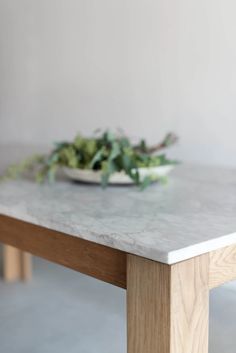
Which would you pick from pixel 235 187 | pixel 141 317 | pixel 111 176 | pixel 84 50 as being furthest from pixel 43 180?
pixel 84 50

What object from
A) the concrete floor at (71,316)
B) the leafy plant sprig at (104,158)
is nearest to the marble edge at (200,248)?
the leafy plant sprig at (104,158)

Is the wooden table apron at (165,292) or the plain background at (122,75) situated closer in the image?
the wooden table apron at (165,292)

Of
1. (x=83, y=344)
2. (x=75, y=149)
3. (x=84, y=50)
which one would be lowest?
(x=83, y=344)

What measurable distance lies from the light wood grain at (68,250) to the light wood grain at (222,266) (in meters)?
0.16

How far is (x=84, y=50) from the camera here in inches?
99.4

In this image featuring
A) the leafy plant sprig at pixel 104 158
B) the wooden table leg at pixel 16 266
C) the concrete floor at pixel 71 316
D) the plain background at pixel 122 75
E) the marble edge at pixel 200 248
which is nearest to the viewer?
the marble edge at pixel 200 248

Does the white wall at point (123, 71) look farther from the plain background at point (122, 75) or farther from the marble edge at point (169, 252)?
the marble edge at point (169, 252)

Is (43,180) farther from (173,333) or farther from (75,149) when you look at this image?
(173,333)

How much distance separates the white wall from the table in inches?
25.1

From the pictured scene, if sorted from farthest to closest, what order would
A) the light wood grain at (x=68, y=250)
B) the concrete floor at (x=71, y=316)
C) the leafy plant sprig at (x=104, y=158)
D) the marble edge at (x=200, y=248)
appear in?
the concrete floor at (x=71, y=316) < the leafy plant sprig at (x=104, y=158) < the light wood grain at (x=68, y=250) < the marble edge at (x=200, y=248)

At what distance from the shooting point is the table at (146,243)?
34.2 inches

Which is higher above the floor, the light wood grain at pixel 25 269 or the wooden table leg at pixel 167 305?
the wooden table leg at pixel 167 305

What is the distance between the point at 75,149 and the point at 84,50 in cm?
106

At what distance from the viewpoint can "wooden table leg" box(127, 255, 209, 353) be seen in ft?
2.80
